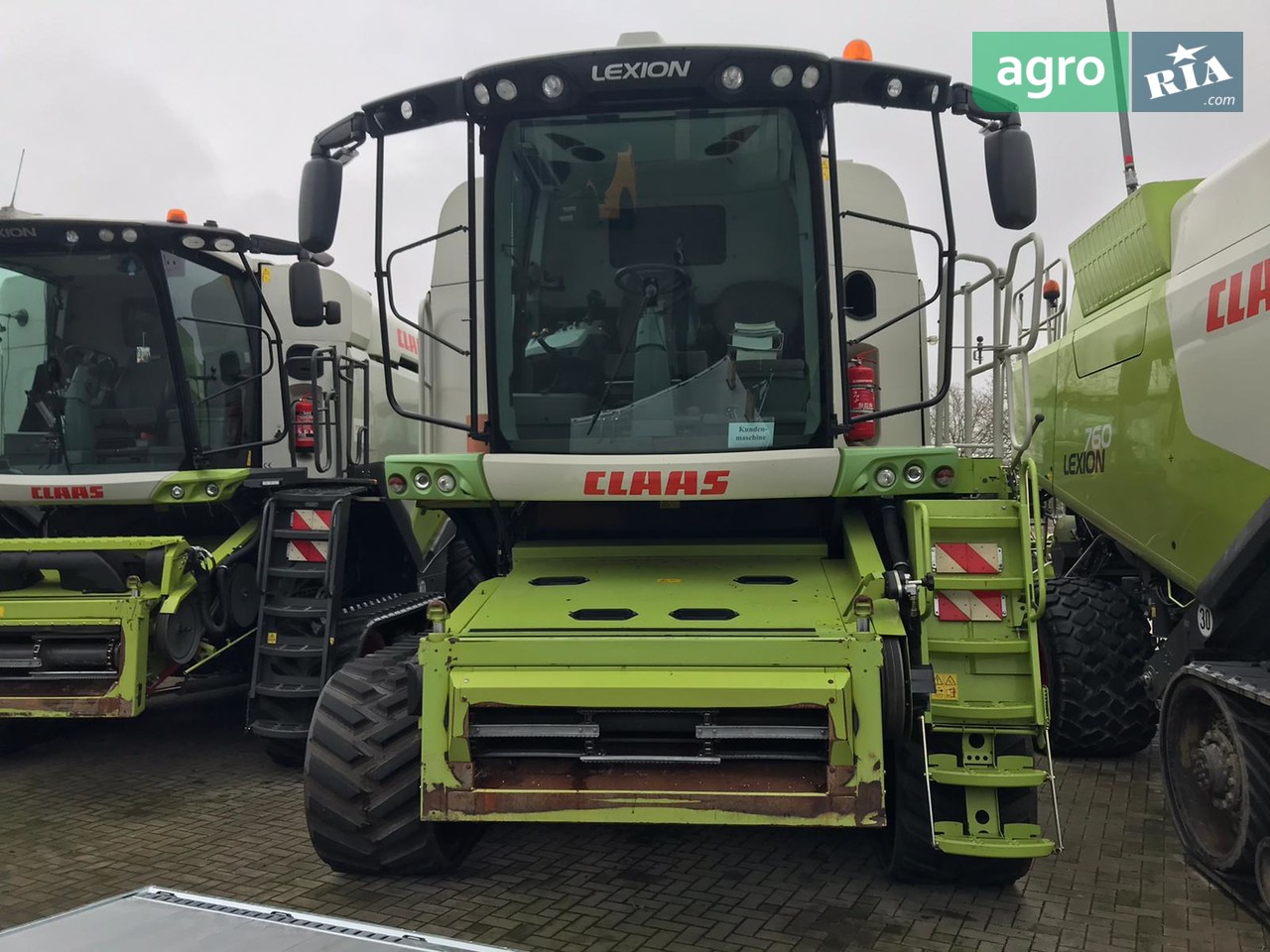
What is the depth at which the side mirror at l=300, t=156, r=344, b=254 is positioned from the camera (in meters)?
4.05

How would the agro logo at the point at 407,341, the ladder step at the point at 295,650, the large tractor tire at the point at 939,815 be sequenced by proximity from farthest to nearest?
the agro logo at the point at 407,341, the ladder step at the point at 295,650, the large tractor tire at the point at 939,815

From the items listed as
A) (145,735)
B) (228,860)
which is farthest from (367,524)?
(228,860)

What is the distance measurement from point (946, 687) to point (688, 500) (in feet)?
3.86

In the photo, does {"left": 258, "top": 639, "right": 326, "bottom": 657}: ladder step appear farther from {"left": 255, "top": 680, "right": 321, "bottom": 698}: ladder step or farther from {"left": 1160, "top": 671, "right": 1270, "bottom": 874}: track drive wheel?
{"left": 1160, "top": 671, "right": 1270, "bottom": 874}: track drive wheel

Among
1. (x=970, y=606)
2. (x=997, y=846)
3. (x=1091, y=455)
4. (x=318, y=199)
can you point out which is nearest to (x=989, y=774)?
(x=997, y=846)

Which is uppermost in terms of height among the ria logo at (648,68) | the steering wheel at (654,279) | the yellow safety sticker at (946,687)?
the ria logo at (648,68)

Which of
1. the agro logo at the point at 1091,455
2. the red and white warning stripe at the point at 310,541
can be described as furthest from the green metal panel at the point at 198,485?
the agro logo at the point at 1091,455

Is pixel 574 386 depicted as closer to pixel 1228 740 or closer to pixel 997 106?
pixel 997 106

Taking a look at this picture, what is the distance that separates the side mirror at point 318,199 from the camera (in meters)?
4.05

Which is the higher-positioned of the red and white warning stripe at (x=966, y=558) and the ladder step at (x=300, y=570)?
the red and white warning stripe at (x=966, y=558)

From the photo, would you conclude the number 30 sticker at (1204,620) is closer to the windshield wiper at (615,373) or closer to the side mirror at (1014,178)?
the side mirror at (1014,178)

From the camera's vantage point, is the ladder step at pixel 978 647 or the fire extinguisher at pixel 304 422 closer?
the ladder step at pixel 978 647

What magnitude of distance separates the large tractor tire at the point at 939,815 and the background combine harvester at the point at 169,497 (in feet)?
10.1

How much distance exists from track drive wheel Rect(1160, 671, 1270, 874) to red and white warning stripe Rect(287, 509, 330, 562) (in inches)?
168
